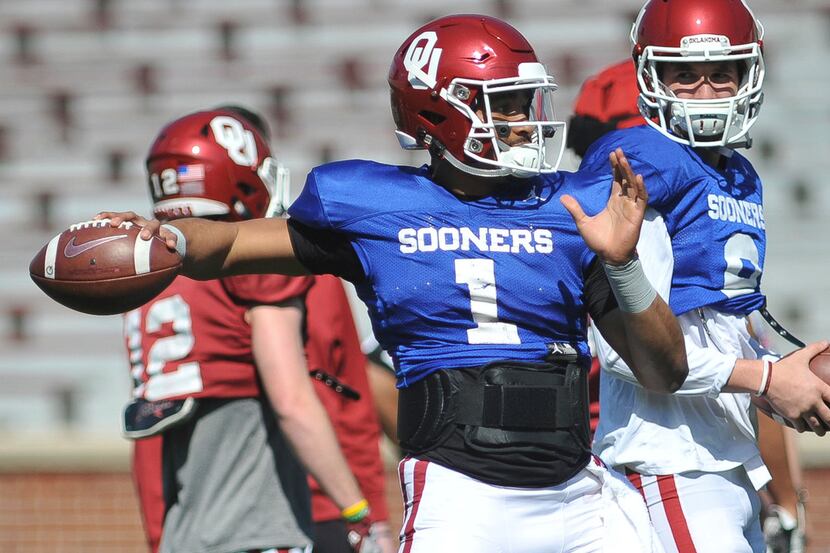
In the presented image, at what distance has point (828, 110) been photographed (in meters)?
8.28

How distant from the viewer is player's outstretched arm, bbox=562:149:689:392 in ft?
8.02

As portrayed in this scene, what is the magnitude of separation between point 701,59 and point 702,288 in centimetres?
54

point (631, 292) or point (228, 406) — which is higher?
point (631, 292)

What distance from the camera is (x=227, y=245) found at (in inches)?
102

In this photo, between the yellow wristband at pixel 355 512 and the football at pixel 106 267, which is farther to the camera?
the yellow wristband at pixel 355 512

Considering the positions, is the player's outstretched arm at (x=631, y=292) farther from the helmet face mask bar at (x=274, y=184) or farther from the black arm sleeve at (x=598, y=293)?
the helmet face mask bar at (x=274, y=184)

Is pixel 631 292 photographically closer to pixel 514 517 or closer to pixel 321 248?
pixel 514 517

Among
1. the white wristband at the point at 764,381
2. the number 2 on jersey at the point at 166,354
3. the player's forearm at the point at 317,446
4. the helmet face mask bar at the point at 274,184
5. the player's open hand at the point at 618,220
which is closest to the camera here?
the player's open hand at the point at 618,220

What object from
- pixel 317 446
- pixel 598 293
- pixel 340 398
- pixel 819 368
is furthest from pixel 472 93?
pixel 340 398

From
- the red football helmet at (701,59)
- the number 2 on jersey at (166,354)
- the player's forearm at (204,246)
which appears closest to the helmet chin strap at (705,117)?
the red football helmet at (701,59)

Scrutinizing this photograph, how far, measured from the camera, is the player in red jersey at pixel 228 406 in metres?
3.39

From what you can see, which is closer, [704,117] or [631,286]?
[631,286]

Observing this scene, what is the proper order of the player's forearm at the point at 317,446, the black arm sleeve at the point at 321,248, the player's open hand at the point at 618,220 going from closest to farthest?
the player's open hand at the point at 618,220 < the black arm sleeve at the point at 321,248 < the player's forearm at the point at 317,446

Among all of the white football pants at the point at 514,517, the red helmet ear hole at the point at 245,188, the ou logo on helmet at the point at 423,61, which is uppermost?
the ou logo on helmet at the point at 423,61
